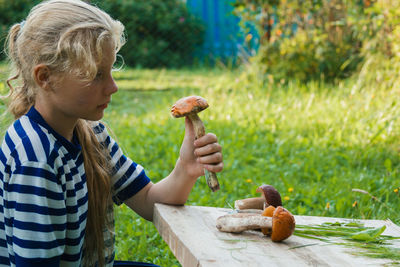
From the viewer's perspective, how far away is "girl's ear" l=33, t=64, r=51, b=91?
151 cm

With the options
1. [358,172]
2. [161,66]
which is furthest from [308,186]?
[161,66]

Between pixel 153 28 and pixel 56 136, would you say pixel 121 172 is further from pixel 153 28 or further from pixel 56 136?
pixel 153 28

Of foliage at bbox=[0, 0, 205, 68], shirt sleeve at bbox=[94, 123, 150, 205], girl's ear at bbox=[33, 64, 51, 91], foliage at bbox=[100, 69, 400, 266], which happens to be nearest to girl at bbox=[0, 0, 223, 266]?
girl's ear at bbox=[33, 64, 51, 91]

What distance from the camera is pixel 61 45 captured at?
149 centimetres

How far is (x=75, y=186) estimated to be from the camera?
5.29 feet

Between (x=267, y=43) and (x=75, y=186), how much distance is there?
17.1 feet

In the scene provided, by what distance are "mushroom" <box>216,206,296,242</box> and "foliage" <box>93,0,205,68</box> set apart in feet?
28.5

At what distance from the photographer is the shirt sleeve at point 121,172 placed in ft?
6.26

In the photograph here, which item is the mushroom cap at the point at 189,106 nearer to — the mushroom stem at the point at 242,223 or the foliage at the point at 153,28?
the mushroom stem at the point at 242,223

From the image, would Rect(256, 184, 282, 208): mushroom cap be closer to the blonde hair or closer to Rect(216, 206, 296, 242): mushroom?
Rect(216, 206, 296, 242): mushroom

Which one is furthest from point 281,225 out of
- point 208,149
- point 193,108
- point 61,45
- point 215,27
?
point 215,27

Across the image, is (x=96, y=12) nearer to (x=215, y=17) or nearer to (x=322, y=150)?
(x=322, y=150)

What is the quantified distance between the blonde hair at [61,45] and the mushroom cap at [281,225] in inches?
25.9

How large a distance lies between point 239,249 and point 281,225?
0.47ft
